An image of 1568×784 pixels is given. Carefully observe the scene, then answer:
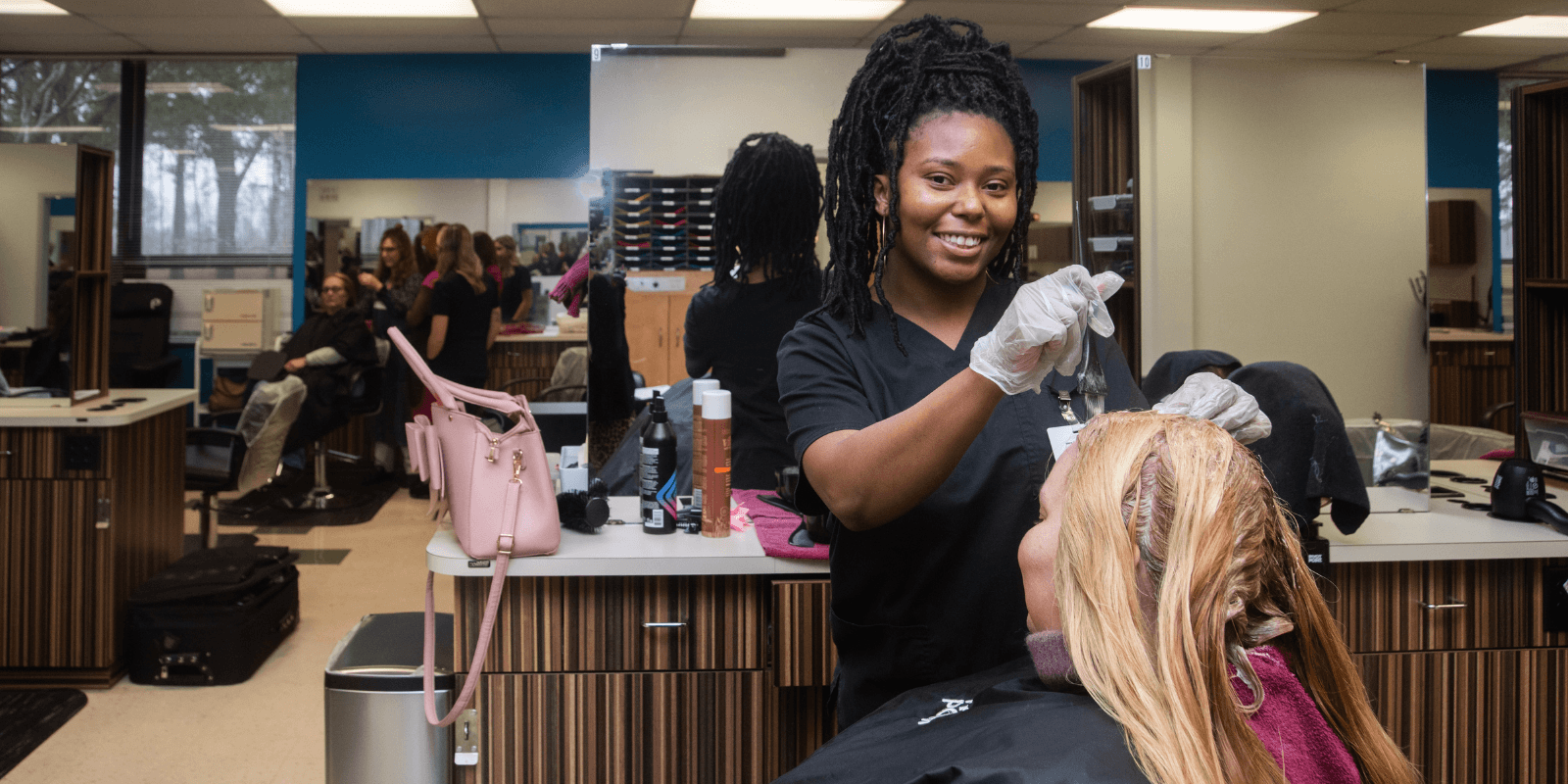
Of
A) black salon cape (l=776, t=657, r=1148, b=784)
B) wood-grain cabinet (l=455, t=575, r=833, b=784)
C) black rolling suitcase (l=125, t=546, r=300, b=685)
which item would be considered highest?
black salon cape (l=776, t=657, r=1148, b=784)

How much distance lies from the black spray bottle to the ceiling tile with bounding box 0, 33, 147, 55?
6.07 metres

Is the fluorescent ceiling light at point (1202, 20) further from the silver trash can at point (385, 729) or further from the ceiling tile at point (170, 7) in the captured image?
the silver trash can at point (385, 729)

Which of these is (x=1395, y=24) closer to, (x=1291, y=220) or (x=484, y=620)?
(x=1291, y=220)

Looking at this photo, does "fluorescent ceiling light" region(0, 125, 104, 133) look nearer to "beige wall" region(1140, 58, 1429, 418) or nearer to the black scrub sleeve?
"beige wall" region(1140, 58, 1429, 418)

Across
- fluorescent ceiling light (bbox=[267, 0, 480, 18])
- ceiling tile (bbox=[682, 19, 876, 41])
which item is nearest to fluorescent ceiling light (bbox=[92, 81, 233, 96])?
fluorescent ceiling light (bbox=[267, 0, 480, 18])

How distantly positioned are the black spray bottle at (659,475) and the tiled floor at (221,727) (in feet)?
3.96

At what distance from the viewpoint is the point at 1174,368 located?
2.22 m

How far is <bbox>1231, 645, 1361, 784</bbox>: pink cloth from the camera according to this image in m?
0.89

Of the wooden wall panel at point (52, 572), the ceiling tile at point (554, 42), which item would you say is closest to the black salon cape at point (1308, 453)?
the wooden wall panel at point (52, 572)

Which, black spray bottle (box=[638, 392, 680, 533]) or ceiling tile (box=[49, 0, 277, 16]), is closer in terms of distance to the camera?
black spray bottle (box=[638, 392, 680, 533])

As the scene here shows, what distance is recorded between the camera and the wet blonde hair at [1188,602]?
0.84 m

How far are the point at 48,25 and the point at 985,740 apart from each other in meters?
7.19

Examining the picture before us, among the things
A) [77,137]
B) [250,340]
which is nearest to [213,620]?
[250,340]

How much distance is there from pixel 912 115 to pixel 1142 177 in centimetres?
134
